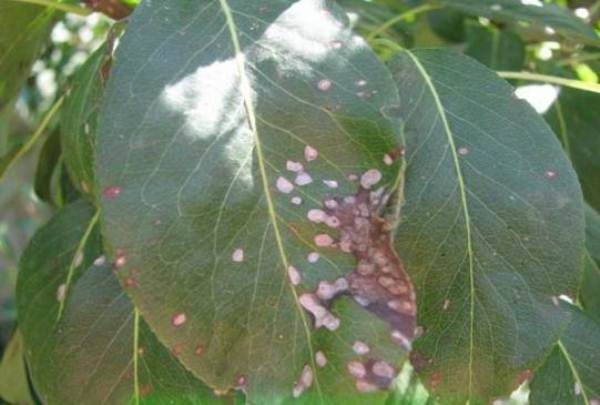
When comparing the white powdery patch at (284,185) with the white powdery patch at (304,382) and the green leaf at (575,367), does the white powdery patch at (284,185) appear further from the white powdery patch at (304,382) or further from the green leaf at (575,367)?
the green leaf at (575,367)

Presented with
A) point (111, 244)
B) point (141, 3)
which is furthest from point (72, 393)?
point (141, 3)

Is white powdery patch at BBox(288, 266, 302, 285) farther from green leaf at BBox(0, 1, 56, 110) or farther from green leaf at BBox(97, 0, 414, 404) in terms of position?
green leaf at BBox(0, 1, 56, 110)

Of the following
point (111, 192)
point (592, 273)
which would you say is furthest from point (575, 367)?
point (111, 192)

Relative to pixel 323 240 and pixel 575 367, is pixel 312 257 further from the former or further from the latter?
pixel 575 367

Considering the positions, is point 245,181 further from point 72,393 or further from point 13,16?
point 13,16

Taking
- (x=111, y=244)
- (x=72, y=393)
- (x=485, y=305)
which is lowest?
(x=72, y=393)

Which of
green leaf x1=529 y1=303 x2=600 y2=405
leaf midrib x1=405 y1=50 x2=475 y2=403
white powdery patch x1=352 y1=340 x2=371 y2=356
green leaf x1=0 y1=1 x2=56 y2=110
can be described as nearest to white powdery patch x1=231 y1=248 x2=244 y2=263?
white powdery patch x1=352 y1=340 x2=371 y2=356

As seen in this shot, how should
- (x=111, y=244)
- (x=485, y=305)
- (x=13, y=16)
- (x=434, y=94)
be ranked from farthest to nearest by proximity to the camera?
1. (x=13, y=16)
2. (x=434, y=94)
3. (x=485, y=305)
4. (x=111, y=244)
